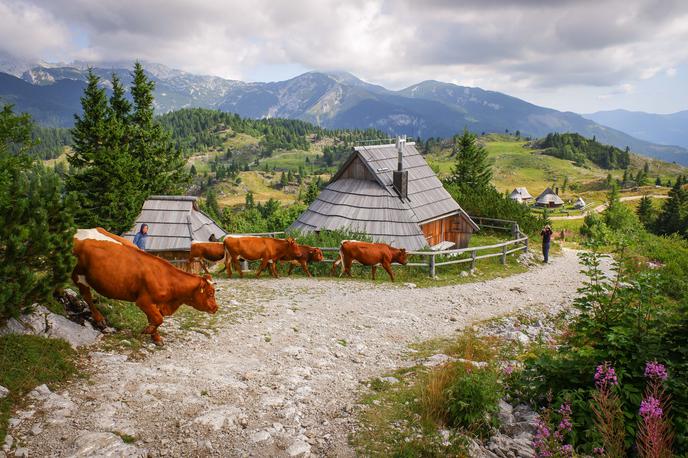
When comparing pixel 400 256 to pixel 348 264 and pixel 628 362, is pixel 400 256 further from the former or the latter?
pixel 628 362

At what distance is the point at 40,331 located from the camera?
21.4 feet

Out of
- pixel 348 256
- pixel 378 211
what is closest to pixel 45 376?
pixel 348 256

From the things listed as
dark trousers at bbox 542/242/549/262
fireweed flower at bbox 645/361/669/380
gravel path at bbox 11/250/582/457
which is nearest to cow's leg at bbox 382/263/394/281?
gravel path at bbox 11/250/582/457

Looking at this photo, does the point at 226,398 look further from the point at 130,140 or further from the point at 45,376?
the point at 130,140

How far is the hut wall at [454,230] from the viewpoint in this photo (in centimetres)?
2648

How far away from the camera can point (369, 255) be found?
56.1ft

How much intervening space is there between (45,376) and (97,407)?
94cm

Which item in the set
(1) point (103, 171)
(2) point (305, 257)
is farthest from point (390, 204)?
(1) point (103, 171)

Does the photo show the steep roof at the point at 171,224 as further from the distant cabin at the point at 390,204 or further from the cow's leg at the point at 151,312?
the cow's leg at the point at 151,312

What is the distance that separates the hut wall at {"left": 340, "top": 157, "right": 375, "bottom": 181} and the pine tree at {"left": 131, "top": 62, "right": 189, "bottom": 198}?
57.9ft

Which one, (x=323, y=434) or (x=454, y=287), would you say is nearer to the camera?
(x=323, y=434)

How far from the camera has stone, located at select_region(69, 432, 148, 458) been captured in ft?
15.2

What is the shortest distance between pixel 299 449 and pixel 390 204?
18795mm

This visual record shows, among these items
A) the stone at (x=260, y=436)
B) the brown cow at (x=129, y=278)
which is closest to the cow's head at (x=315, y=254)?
the brown cow at (x=129, y=278)
